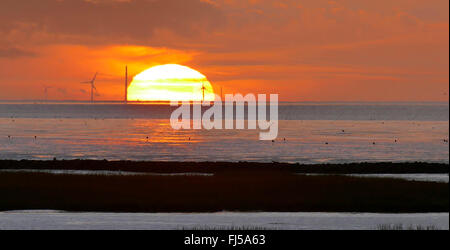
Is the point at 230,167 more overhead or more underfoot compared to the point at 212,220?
more overhead

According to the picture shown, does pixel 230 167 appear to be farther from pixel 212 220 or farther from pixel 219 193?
pixel 212 220

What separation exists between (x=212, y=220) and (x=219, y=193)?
26.8ft

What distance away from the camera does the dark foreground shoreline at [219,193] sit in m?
34.1

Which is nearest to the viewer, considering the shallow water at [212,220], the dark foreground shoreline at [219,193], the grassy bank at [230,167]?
the shallow water at [212,220]

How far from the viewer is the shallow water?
90.8ft

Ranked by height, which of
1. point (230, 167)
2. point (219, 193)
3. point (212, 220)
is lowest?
point (212, 220)

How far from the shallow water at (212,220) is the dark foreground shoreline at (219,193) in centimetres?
175

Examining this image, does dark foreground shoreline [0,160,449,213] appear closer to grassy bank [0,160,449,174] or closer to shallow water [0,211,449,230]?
shallow water [0,211,449,230]

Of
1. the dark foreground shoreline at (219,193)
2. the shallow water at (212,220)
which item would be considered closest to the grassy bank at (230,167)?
the dark foreground shoreline at (219,193)

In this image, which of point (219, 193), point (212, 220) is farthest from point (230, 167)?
point (212, 220)

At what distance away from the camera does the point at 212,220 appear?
29750 millimetres

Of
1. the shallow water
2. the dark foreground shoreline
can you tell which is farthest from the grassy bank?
the shallow water

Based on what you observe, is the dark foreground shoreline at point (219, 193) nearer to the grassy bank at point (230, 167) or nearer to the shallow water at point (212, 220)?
the shallow water at point (212, 220)
